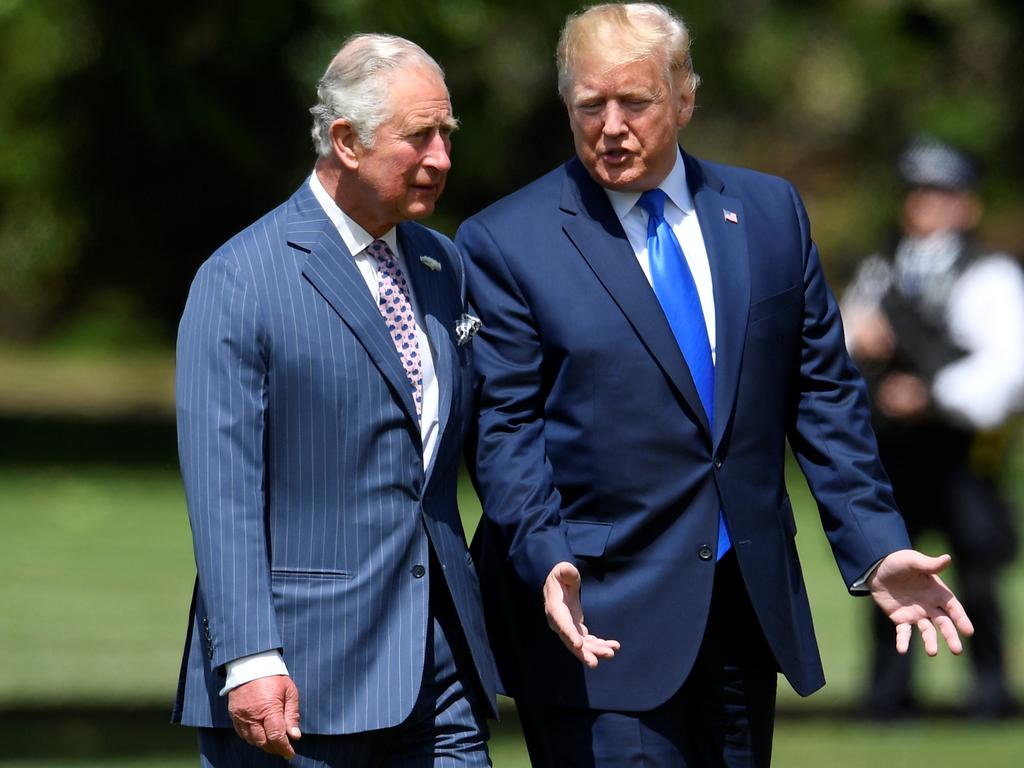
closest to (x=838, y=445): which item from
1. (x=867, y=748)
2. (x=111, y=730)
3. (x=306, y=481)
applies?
(x=306, y=481)

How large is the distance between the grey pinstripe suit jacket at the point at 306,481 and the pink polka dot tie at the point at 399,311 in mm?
A: 56

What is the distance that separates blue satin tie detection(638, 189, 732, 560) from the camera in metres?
4.48

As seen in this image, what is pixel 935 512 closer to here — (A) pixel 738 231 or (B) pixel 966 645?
(B) pixel 966 645

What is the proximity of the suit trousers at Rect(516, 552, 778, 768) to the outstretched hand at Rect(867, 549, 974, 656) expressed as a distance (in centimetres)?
29

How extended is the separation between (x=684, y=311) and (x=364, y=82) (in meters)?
0.88

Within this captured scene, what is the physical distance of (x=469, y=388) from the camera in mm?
4406

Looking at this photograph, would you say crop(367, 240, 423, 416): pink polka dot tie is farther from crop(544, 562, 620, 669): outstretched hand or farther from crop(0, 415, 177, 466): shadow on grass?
crop(0, 415, 177, 466): shadow on grass

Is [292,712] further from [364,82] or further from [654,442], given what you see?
[364,82]

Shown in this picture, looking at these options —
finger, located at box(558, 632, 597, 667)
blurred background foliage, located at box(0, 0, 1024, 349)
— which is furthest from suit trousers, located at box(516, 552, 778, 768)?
blurred background foliage, located at box(0, 0, 1024, 349)

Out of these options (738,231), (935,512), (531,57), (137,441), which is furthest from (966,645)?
(137,441)

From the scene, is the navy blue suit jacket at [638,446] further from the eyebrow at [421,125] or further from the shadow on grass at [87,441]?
the shadow on grass at [87,441]

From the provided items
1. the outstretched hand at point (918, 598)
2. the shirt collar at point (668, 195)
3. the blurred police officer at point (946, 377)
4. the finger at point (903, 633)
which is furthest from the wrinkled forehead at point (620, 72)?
the blurred police officer at point (946, 377)

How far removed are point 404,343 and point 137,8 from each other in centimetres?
415

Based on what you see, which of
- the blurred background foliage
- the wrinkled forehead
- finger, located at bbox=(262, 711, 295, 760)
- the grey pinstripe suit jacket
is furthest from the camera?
the blurred background foliage
